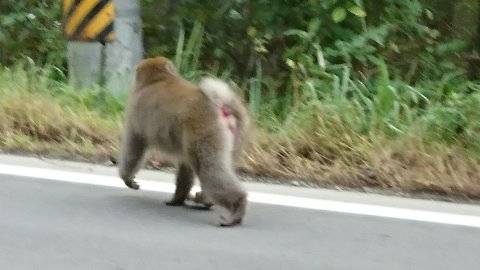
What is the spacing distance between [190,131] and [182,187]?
1.93 ft

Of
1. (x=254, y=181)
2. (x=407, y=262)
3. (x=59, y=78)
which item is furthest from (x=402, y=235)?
(x=59, y=78)

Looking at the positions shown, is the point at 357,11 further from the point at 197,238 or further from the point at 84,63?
the point at 197,238

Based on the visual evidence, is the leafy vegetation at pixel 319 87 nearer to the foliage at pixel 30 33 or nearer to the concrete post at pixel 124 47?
the foliage at pixel 30 33

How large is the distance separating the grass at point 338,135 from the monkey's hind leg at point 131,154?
928 millimetres

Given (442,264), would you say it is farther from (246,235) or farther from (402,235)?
(246,235)

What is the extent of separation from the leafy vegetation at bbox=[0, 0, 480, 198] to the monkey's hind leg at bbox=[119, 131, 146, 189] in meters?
0.95

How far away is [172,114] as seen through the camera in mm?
4539

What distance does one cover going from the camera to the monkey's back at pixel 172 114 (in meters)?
4.43

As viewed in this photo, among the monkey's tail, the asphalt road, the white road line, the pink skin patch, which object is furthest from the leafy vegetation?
the pink skin patch

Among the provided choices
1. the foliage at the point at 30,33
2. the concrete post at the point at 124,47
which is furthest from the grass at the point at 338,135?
the foliage at the point at 30,33

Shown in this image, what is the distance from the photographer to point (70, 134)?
20.3 feet

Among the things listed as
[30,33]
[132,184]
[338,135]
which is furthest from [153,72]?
[30,33]

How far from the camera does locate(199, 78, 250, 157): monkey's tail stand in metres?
4.51

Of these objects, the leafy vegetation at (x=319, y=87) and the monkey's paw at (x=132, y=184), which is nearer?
the monkey's paw at (x=132, y=184)
